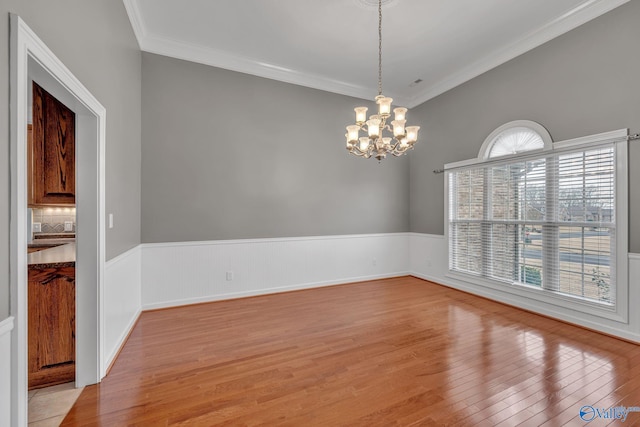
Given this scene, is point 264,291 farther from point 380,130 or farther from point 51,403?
point 380,130

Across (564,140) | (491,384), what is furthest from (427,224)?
(491,384)

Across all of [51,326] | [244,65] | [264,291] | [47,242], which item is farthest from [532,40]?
[47,242]

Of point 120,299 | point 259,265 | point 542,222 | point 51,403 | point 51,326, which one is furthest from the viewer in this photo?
point 259,265

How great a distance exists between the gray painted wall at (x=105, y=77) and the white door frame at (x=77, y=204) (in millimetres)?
30

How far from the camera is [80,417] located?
1798 mm

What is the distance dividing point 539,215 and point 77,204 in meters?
4.84

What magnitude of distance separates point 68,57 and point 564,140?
4657mm

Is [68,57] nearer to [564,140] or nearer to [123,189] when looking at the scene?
[123,189]

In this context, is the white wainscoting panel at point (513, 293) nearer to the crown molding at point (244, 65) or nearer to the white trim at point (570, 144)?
the white trim at point (570, 144)

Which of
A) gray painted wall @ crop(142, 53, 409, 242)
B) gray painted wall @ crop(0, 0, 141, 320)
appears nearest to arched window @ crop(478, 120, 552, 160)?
gray painted wall @ crop(142, 53, 409, 242)

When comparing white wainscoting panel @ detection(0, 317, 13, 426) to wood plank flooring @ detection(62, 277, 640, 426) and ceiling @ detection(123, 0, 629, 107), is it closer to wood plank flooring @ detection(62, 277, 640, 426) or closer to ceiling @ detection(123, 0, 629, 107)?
wood plank flooring @ detection(62, 277, 640, 426)

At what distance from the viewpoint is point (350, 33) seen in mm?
3629

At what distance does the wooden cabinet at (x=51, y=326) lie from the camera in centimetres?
199

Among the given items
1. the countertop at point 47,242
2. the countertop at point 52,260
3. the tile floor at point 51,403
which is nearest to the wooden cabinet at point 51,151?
the countertop at point 52,260
